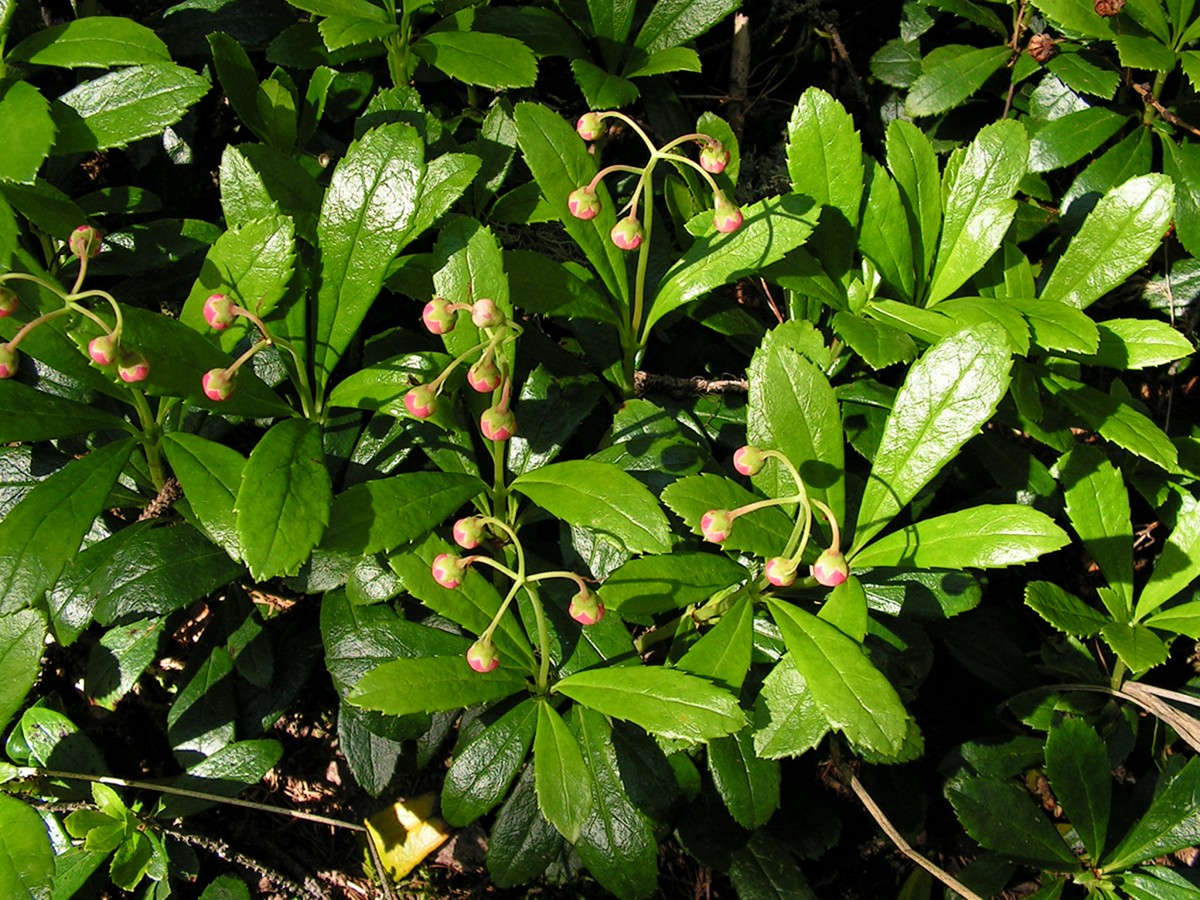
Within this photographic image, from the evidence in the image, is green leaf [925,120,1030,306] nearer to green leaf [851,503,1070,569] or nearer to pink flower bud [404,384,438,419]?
green leaf [851,503,1070,569]

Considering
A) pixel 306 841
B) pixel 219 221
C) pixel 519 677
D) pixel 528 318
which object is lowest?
pixel 306 841

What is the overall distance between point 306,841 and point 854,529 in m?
1.35

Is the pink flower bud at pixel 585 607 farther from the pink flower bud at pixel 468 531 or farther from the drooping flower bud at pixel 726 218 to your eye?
the drooping flower bud at pixel 726 218

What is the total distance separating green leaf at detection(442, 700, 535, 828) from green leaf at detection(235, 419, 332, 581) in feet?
1.49

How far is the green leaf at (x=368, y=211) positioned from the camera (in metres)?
1.63

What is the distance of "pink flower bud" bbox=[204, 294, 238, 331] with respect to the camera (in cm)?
148

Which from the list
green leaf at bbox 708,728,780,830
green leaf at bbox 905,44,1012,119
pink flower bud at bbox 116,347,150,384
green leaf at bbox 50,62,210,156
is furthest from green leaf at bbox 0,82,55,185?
green leaf at bbox 905,44,1012,119

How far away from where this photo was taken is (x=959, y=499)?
2.23 metres

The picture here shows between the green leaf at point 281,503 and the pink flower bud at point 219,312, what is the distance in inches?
7.0

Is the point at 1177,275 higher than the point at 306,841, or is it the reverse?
the point at 1177,275

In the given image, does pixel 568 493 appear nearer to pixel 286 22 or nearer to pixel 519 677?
pixel 519 677

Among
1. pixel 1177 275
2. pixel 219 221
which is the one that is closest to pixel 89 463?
pixel 219 221

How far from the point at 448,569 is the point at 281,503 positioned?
26 cm

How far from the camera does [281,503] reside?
1.42 m
